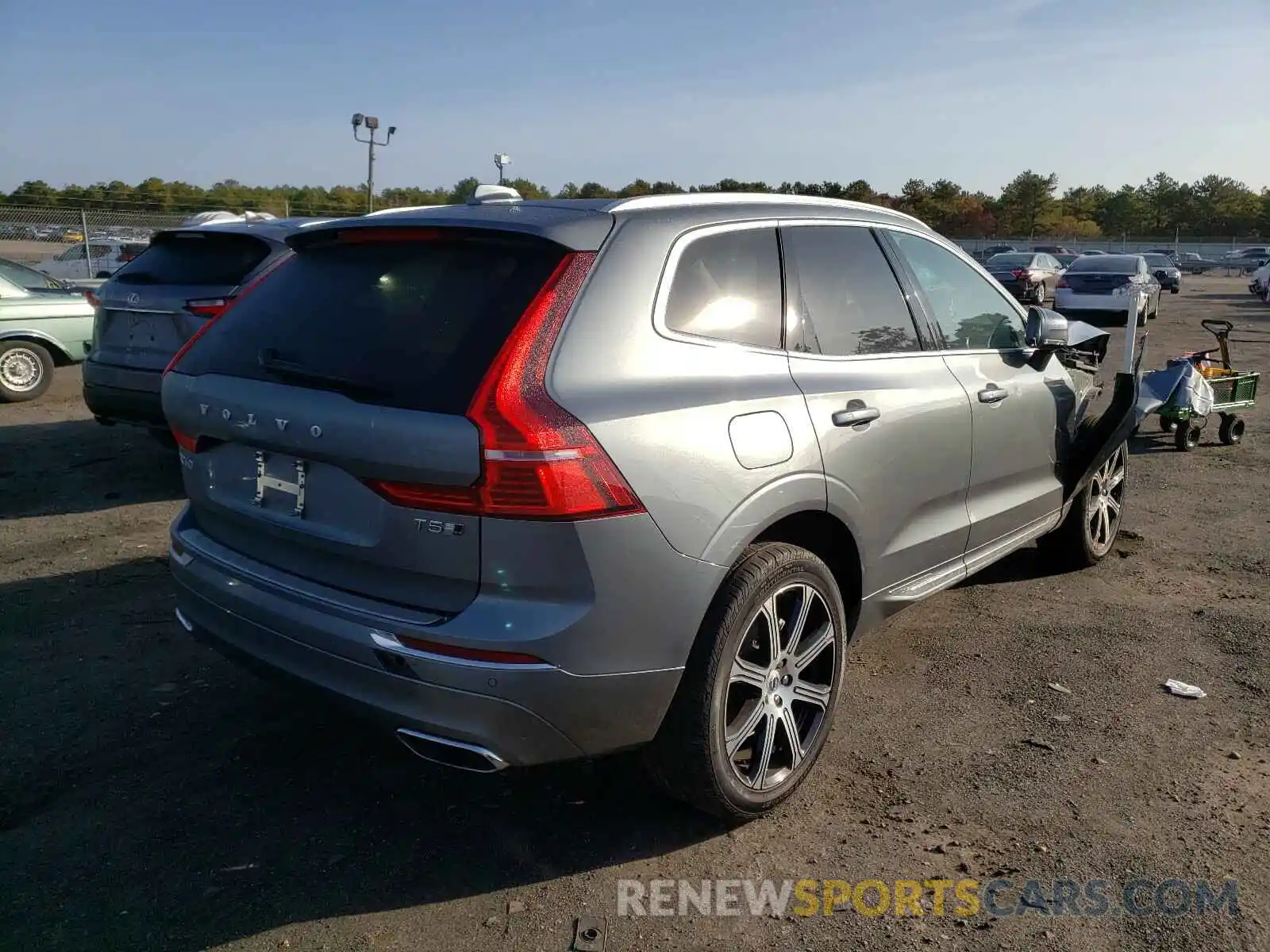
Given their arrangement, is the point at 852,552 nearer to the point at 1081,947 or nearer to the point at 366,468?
the point at 1081,947

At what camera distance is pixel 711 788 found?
2.88 meters

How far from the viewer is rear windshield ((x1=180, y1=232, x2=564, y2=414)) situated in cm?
261

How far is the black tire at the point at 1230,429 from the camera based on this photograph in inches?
354

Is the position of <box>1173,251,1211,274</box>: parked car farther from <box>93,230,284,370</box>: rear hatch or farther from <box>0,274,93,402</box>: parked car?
<box>93,230,284,370</box>: rear hatch

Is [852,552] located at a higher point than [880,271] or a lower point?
lower

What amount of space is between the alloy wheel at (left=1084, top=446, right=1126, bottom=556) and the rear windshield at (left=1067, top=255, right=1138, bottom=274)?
18.1 m

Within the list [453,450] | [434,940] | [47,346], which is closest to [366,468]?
[453,450]

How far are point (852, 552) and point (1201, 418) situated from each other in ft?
22.5

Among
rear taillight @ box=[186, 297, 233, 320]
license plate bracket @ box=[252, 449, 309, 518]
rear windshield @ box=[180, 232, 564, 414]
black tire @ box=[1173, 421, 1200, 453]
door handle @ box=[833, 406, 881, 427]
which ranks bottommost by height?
black tire @ box=[1173, 421, 1200, 453]

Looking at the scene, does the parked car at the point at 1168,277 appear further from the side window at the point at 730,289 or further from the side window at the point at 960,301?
the side window at the point at 730,289

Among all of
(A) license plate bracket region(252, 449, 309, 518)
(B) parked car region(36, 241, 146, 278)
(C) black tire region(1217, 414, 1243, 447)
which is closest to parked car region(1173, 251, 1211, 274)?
(C) black tire region(1217, 414, 1243, 447)

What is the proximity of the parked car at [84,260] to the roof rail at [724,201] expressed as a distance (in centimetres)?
1902

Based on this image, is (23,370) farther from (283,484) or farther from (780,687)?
(780,687)

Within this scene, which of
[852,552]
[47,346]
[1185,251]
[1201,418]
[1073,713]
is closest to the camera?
[852,552]
